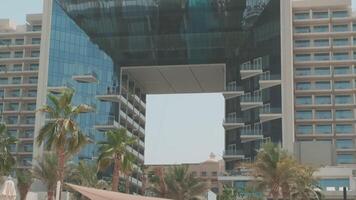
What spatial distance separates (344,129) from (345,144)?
2759mm

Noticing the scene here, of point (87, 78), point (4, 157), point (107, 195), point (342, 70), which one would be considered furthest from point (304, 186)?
point (342, 70)

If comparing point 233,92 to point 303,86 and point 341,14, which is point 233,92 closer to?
point 303,86

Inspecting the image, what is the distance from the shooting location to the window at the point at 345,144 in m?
120

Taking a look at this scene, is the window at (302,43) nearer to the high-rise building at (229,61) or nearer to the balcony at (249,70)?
the high-rise building at (229,61)

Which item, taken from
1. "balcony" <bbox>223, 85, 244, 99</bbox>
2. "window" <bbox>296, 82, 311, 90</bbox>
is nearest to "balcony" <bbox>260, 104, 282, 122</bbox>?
"balcony" <bbox>223, 85, 244, 99</bbox>

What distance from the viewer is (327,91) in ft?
407

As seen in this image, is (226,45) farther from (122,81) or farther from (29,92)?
(29,92)

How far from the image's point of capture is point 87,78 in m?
118

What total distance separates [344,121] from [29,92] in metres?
62.1

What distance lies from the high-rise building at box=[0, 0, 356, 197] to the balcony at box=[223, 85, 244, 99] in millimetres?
220

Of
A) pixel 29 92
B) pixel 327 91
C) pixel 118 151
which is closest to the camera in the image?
pixel 118 151

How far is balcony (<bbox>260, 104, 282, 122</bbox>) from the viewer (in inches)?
4441

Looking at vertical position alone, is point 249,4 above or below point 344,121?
above

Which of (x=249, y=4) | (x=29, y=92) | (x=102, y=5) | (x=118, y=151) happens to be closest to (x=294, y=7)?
(x=249, y=4)
